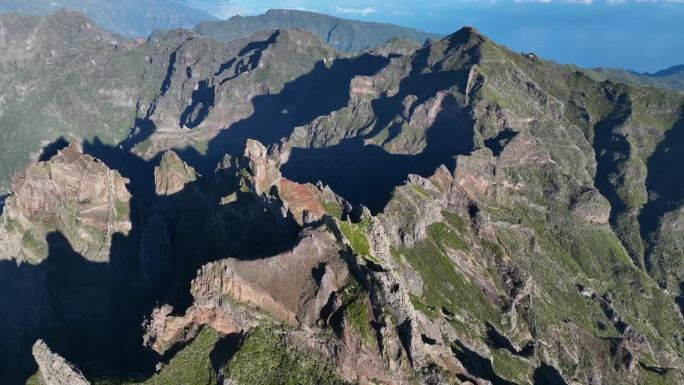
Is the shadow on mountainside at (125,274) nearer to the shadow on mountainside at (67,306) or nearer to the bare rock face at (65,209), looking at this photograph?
the shadow on mountainside at (67,306)

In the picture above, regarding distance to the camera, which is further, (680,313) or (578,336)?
(680,313)

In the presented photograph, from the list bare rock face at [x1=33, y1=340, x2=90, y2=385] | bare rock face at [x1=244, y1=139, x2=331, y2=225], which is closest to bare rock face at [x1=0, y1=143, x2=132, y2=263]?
bare rock face at [x1=244, y1=139, x2=331, y2=225]

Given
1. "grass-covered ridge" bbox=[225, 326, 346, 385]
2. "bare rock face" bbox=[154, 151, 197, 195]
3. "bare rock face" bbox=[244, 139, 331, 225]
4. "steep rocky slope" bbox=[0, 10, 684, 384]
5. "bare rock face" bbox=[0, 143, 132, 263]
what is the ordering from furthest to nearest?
1. "bare rock face" bbox=[154, 151, 197, 195]
2. "bare rock face" bbox=[0, 143, 132, 263]
3. "bare rock face" bbox=[244, 139, 331, 225]
4. "steep rocky slope" bbox=[0, 10, 684, 384]
5. "grass-covered ridge" bbox=[225, 326, 346, 385]

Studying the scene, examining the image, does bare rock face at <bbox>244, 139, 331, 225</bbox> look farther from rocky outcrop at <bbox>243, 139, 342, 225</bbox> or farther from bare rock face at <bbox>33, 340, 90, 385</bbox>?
bare rock face at <bbox>33, 340, 90, 385</bbox>

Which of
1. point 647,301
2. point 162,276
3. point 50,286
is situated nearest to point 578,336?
point 647,301

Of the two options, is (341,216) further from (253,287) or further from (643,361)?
(643,361)
